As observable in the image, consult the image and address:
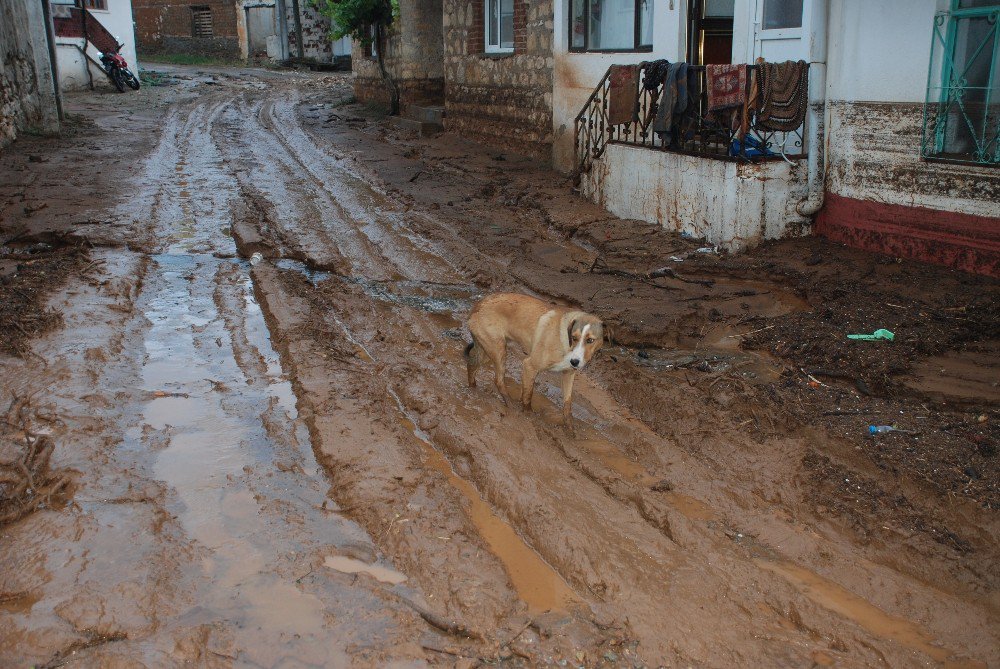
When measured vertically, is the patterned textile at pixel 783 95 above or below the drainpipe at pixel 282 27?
below

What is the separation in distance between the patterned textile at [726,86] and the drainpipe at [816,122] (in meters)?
0.81

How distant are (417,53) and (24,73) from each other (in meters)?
9.19

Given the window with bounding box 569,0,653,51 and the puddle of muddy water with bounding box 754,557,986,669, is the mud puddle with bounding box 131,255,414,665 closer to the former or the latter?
the puddle of muddy water with bounding box 754,557,986,669

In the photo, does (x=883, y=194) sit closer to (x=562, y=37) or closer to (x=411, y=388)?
(x=411, y=388)

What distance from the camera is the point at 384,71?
23.4 m

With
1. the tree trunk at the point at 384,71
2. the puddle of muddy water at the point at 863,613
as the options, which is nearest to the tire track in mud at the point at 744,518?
the puddle of muddy water at the point at 863,613

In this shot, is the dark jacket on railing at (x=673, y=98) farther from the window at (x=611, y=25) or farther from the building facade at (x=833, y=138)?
the window at (x=611, y=25)

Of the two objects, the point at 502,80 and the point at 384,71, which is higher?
the point at 384,71

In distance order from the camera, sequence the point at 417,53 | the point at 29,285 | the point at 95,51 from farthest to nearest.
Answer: the point at 95,51
the point at 417,53
the point at 29,285

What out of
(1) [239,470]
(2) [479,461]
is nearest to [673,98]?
(2) [479,461]

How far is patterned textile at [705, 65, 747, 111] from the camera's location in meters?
9.51

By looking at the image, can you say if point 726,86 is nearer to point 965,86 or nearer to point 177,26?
point 965,86

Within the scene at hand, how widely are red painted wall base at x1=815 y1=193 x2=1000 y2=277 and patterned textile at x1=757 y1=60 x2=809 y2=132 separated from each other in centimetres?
102

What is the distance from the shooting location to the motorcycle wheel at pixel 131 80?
2741 cm
